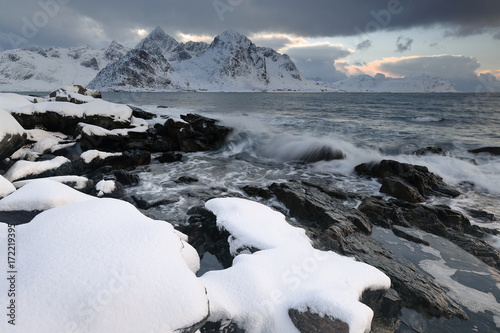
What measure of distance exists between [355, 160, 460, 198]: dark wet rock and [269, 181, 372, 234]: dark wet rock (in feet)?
13.7

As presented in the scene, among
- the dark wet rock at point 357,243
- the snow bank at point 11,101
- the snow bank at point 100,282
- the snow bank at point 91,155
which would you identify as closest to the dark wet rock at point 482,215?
the dark wet rock at point 357,243

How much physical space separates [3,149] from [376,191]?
1610 cm

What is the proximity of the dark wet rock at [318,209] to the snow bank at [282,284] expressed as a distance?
2.50 metres

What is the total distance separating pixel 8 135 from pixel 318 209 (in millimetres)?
12561

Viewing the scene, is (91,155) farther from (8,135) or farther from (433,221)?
(433,221)

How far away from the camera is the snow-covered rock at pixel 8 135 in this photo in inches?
429

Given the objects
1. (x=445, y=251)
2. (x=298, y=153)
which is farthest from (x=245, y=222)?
(x=298, y=153)

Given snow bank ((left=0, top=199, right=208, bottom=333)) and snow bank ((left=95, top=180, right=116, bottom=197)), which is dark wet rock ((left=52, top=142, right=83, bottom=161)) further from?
snow bank ((left=0, top=199, right=208, bottom=333))

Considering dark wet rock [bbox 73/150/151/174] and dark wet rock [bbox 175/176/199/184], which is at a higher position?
dark wet rock [bbox 73/150/151/174]

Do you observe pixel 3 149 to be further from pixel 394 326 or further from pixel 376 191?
pixel 376 191

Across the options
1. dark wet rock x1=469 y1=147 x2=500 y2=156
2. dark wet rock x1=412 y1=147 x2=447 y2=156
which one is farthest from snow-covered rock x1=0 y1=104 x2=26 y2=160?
dark wet rock x1=469 y1=147 x2=500 y2=156

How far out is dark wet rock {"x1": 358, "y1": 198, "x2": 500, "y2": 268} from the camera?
7.99 meters

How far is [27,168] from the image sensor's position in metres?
10.8

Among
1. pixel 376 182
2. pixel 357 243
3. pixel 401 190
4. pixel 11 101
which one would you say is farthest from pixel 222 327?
pixel 11 101
